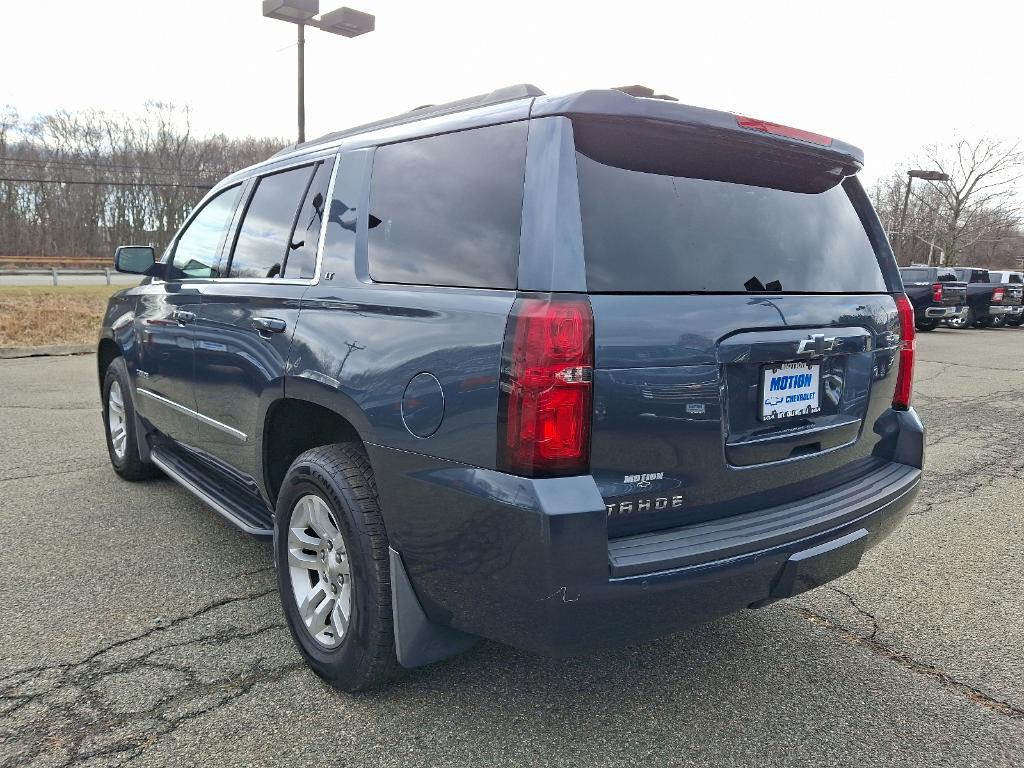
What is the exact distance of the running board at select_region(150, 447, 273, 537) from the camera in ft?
10.6

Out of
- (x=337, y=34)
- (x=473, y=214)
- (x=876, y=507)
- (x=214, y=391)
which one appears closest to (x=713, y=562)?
(x=876, y=507)

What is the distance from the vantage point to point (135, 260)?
14.2 ft

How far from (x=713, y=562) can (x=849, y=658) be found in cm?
121

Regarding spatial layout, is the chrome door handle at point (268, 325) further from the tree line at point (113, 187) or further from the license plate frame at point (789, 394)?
the tree line at point (113, 187)

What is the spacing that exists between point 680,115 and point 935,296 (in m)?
21.8

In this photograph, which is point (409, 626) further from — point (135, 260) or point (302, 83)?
point (302, 83)

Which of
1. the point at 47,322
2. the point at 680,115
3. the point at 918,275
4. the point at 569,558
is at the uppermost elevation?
the point at 918,275

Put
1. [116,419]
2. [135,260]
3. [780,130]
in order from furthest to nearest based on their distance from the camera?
[116,419] → [135,260] → [780,130]

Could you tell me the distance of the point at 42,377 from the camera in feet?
30.6

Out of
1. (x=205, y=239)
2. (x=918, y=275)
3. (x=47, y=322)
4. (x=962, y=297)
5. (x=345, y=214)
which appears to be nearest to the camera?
(x=345, y=214)

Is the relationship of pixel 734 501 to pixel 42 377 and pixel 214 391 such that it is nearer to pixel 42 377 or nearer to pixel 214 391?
pixel 214 391

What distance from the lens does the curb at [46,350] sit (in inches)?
440

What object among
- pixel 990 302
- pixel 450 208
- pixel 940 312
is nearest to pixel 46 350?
pixel 450 208

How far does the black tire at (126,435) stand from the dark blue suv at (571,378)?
2076 mm
